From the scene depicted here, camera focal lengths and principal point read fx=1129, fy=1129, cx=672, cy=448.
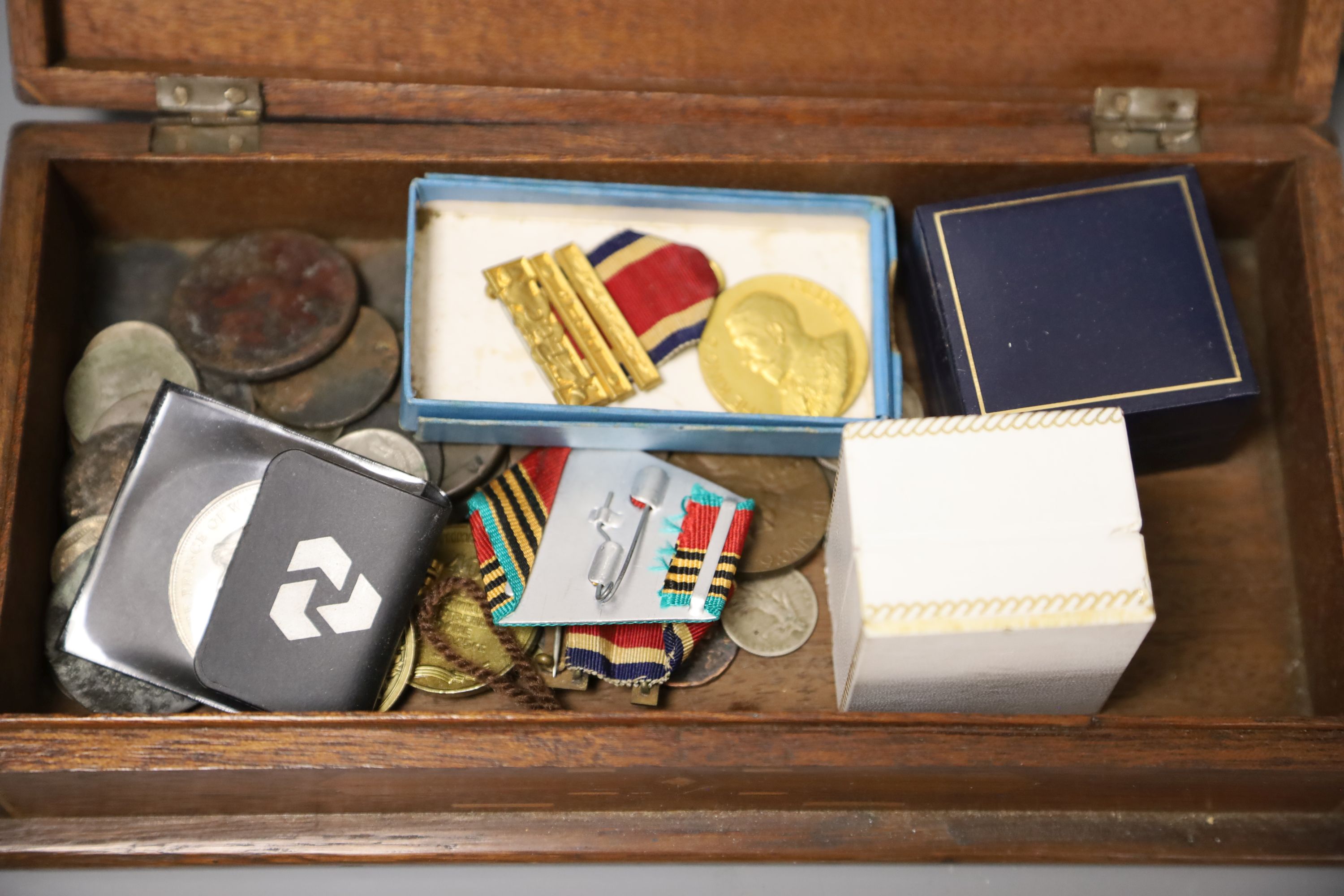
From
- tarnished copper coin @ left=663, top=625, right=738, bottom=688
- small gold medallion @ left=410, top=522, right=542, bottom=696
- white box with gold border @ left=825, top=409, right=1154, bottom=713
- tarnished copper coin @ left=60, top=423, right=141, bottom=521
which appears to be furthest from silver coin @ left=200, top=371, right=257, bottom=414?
white box with gold border @ left=825, top=409, right=1154, bottom=713

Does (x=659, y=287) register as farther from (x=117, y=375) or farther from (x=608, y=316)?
(x=117, y=375)

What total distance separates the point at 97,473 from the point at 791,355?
0.95 meters

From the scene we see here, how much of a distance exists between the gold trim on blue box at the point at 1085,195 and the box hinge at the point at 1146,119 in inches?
3.0

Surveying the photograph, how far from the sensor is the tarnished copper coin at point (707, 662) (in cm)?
149

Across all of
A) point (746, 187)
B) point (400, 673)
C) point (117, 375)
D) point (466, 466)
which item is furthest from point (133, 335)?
point (746, 187)

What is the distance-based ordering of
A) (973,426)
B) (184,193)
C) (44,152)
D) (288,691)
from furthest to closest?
(184,193) < (44,152) < (288,691) < (973,426)

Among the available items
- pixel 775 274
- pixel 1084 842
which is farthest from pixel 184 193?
pixel 1084 842

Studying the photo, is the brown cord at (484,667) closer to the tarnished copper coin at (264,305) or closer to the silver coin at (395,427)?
the silver coin at (395,427)

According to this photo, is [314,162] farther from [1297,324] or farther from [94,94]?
[1297,324]

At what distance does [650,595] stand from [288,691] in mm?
452

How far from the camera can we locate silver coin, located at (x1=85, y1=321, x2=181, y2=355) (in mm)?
1597

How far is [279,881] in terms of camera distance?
143 cm

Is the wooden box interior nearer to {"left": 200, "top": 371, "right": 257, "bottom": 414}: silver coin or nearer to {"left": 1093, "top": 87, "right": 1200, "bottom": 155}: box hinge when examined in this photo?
{"left": 1093, "top": 87, "right": 1200, "bottom": 155}: box hinge

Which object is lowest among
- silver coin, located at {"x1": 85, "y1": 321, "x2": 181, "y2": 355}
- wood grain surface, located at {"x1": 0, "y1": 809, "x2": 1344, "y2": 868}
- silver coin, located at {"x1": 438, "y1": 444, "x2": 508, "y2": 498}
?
wood grain surface, located at {"x1": 0, "y1": 809, "x2": 1344, "y2": 868}
